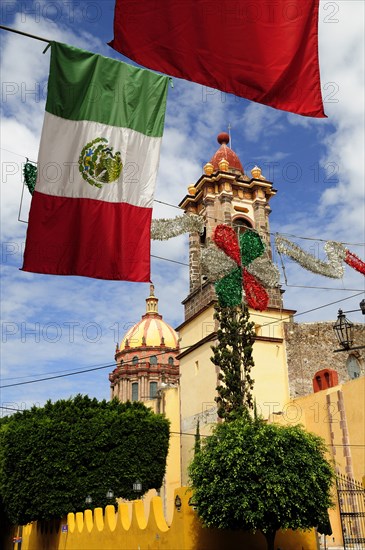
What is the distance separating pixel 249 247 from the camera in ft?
79.3

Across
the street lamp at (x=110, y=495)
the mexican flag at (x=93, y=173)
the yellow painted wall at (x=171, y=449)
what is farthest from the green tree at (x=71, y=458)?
the mexican flag at (x=93, y=173)

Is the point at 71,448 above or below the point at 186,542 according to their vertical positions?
above

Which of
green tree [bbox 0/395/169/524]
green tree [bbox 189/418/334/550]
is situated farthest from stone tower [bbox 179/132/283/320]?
green tree [bbox 189/418/334/550]

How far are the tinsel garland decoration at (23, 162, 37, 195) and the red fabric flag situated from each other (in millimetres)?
2661

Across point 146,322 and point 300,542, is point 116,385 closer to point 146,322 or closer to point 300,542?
point 146,322

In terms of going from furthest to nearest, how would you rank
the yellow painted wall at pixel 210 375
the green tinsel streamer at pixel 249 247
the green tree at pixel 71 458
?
the yellow painted wall at pixel 210 375 → the green tinsel streamer at pixel 249 247 → the green tree at pixel 71 458

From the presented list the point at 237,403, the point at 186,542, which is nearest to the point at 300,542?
the point at 186,542

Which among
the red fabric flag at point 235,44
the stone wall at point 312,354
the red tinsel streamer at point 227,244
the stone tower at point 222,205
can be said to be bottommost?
the red fabric flag at point 235,44

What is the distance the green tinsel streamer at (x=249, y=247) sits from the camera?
2388cm

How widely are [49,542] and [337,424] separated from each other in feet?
45.2

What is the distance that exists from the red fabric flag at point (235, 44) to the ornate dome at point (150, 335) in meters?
60.4

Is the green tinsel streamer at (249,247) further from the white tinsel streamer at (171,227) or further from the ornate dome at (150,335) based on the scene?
the ornate dome at (150,335)

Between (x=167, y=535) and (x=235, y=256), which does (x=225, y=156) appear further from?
(x=167, y=535)

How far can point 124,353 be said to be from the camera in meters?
68.1
